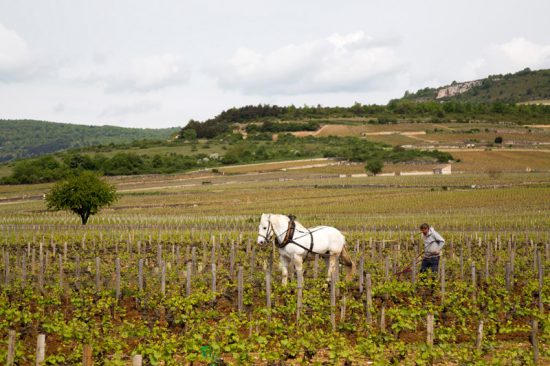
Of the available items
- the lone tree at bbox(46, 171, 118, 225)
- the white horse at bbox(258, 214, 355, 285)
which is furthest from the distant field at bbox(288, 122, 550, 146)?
the white horse at bbox(258, 214, 355, 285)

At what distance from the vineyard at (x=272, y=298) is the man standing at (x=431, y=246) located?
0.39 m

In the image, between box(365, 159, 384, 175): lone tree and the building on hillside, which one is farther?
box(365, 159, 384, 175): lone tree

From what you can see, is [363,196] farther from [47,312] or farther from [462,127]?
[462,127]

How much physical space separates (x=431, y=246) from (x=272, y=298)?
466cm

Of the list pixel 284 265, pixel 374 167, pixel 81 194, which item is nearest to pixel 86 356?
pixel 284 265

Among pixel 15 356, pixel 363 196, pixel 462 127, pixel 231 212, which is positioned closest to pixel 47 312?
pixel 15 356

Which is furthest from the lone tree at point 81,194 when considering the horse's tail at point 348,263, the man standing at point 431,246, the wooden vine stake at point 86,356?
the wooden vine stake at point 86,356

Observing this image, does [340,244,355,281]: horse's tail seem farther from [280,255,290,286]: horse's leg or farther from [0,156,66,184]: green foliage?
[0,156,66,184]: green foliage

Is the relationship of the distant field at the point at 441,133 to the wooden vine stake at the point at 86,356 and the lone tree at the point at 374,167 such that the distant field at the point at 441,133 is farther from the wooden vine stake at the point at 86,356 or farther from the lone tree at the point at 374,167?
the wooden vine stake at the point at 86,356

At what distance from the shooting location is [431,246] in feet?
60.3

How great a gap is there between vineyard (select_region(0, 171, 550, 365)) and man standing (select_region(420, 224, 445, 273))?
394 millimetres

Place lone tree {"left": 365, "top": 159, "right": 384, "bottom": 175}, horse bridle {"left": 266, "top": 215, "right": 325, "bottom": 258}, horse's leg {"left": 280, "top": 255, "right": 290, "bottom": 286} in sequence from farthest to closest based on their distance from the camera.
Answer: lone tree {"left": 365, "top": 159, "right": 384, "bottom": 175}, horse bridle {"left": 266, "top": 215, "right": 325, "bottom": 258}, horse's leg {"left": 280, "top": 255, "right": 290, "bottom": 286}

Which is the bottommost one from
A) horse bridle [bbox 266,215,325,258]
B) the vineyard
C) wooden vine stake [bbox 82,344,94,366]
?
the vineyard

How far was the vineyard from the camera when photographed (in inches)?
454
